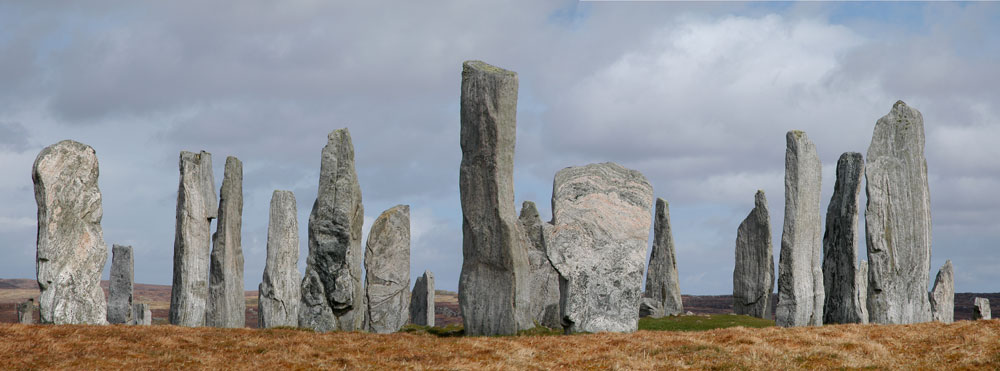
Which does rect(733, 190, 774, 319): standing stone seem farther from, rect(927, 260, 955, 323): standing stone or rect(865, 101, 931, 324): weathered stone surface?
rect(865, 101, 931, 324): weathered stone surface

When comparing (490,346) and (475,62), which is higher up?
(475,62)

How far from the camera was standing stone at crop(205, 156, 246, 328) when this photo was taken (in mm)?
24344

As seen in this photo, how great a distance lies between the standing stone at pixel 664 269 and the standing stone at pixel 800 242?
7.29 m

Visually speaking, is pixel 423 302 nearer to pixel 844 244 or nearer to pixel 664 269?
pixel 664 269

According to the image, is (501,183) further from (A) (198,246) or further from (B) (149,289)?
(B) (149,289)

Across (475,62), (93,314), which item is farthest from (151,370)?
(475,62)

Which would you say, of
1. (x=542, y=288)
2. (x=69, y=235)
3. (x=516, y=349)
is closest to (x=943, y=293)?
(x=542, y=288)

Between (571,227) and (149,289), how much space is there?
8141 centimetres

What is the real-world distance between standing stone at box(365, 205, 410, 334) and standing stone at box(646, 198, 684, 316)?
957cm

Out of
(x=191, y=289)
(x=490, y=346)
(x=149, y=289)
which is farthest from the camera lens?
(x=149, y=289)

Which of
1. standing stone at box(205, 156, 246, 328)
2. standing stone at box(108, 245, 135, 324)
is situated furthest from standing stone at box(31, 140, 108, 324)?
standing stone at box(108, 245, 135, 324)

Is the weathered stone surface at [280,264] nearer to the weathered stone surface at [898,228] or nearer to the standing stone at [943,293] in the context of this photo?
the weathered stone surface at [898,228]

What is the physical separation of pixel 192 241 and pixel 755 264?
662 inches

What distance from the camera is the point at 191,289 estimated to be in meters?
23.3
